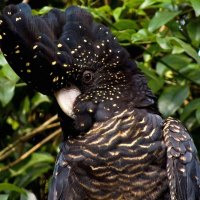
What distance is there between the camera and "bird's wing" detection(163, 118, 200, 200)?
12.0ft

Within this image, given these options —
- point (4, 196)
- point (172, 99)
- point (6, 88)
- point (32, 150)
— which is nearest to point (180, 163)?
point (172, 99)

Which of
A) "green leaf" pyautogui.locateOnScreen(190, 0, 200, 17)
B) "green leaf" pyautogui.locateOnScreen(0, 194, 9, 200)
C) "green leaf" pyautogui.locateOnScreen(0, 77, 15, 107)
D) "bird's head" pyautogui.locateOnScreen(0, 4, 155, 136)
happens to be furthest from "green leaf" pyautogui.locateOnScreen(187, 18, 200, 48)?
"green leaf" pyautogui.locateOnScreen(0, 194, 9, 200)

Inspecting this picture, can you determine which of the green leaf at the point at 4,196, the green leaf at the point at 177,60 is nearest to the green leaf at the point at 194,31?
the green leaf at the point at 177,60

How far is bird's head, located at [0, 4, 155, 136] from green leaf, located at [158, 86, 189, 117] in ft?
2.01

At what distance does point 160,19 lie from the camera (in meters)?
4.27

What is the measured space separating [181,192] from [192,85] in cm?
115

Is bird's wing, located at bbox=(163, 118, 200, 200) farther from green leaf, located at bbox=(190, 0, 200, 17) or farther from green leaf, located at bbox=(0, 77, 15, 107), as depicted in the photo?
green leaf, located at bbox=(0, 77, 15, 107)

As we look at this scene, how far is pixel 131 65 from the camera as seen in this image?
386 centimetres

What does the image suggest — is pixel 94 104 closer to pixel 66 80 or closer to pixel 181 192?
pixel 66 80

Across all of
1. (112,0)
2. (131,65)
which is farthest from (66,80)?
(112,0)

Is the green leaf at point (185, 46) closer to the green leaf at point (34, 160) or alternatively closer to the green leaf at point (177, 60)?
the green leaf at point (177, 60)

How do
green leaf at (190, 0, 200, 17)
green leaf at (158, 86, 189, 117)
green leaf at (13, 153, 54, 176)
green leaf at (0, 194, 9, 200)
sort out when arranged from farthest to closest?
green leaf at (13, 153, 54, 176), green leaf at (158, 86, 189, 117), green leaf at (0, 194, 9, 200), green leaf at (190, 0, 200, 17)

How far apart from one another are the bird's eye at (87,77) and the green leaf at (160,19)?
2.14ft

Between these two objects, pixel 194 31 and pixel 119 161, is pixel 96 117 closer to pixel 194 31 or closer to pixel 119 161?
pixel 119 161
